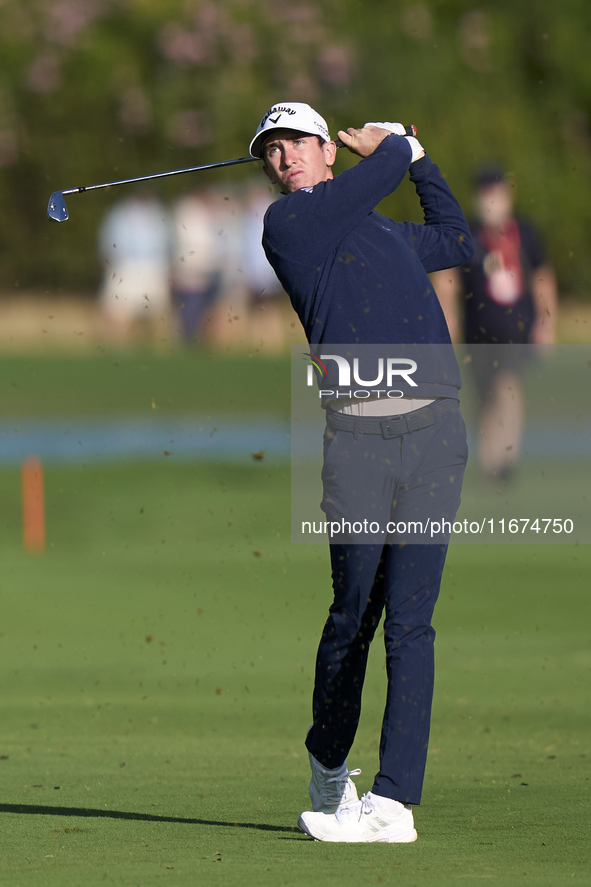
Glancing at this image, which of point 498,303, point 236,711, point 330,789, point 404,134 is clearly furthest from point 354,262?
point 498,303

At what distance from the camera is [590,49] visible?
27.1 metres

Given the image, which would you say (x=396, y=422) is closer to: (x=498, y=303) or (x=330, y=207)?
(x=330, y=207)

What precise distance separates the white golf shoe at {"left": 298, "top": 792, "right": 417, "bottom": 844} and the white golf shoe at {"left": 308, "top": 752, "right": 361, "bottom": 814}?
0.06 metres

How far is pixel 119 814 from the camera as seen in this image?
192 inches

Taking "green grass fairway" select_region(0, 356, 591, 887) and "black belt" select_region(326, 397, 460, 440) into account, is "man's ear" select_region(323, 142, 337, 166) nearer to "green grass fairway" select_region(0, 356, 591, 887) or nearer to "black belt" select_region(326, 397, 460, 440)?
"black belt" select_region(326, 397, 460, 440)

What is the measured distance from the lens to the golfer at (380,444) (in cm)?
441

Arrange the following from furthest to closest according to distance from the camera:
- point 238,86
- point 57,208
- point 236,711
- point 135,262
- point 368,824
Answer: point 238,86
point 135,262
point 236,711
point 57,208
point 368,824

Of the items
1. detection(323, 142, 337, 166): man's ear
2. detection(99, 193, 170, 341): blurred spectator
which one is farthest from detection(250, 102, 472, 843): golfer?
detection(99, 193, 170, 341): blurred spectator

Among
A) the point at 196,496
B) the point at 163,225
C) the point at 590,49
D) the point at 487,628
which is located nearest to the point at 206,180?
the point at 163,225

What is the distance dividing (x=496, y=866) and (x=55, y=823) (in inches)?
54.9

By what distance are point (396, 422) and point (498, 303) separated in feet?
24.0

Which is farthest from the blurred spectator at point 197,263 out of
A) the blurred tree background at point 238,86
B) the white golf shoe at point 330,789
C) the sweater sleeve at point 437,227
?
the white golf shoe at point 330,789

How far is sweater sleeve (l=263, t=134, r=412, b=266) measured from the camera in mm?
4418

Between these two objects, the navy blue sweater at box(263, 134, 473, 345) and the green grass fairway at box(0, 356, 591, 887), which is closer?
the green grass fairway at box(0, 356, 591, 887)
